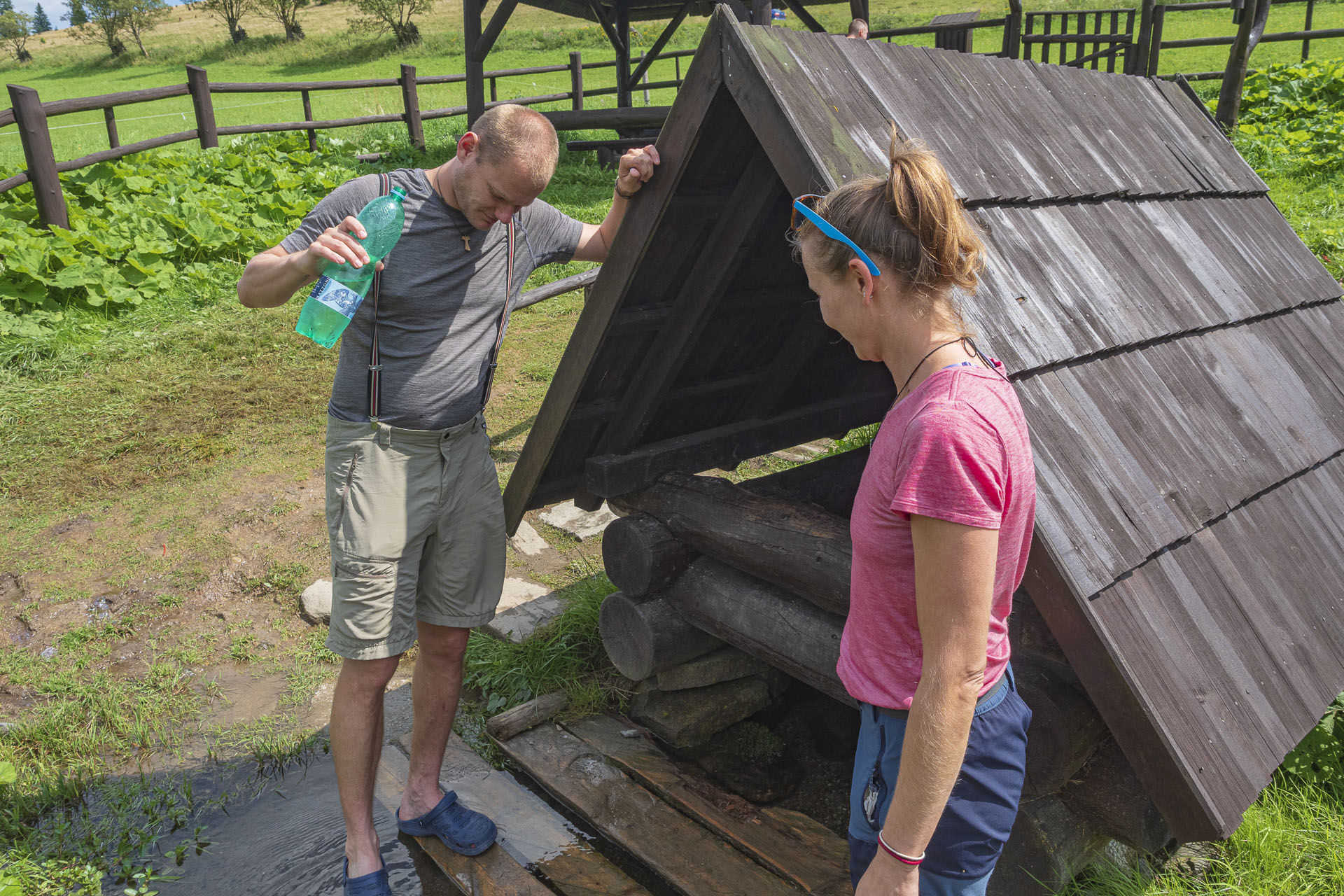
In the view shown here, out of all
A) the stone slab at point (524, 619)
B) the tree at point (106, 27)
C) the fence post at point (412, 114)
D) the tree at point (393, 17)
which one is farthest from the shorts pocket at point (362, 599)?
the tree at point (106, 27)

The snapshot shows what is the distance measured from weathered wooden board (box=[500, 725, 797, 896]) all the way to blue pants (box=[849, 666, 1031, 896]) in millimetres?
1145

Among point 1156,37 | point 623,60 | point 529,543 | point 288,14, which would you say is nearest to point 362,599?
point 529,543

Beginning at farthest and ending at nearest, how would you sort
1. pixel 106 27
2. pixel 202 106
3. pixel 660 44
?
pixel 106 27
pixel 660 44
pixel 202 106

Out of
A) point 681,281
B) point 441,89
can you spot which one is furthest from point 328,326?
point 441,89

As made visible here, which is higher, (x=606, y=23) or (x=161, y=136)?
(x=606, y=23)

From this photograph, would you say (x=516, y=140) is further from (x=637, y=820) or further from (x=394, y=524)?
(x=637, y=820)

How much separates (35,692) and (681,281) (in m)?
3.11

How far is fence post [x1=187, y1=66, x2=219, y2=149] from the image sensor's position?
967 centimetres

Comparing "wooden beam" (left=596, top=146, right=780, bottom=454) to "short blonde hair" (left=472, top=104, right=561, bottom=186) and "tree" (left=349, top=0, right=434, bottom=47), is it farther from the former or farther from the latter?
"tree" (left=349, top=0, right=434, bottom=47)

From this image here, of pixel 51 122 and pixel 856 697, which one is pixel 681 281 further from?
pixel 51 122

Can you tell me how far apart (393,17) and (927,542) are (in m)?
47.6

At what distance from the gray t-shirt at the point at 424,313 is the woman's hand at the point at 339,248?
179 millimetres

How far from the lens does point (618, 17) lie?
12.2 metres

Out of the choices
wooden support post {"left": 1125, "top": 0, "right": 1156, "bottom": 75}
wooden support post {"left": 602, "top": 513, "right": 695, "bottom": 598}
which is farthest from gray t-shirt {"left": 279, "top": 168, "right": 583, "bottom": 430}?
wooden support post {"left": 1125, "top": 0, "right": 1156, "bottom": 75}
